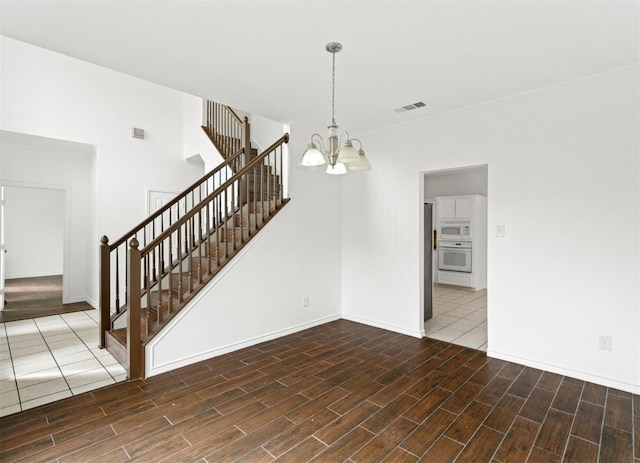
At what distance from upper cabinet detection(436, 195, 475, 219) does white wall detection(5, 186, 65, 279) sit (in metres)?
9.90

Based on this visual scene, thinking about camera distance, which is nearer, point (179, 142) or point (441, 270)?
point (179, 142)

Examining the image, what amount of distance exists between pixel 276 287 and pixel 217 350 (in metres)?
1.03

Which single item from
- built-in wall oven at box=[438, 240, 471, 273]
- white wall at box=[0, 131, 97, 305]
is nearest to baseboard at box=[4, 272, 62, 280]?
white wall at box=[0, 131, 97, 305]

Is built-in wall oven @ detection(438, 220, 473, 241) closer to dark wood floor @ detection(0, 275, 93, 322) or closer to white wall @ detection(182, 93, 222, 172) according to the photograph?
white wall @ detection(182, 93, 222, 172)

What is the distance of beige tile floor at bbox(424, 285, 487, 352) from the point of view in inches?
166

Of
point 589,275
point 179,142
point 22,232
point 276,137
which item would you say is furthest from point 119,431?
point 22,232

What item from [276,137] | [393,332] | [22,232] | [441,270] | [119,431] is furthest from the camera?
[22,232]

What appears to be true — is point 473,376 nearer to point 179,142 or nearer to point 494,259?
point 494,259

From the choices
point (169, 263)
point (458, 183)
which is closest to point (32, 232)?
point (169, 263)

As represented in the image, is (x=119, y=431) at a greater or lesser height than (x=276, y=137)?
lesser

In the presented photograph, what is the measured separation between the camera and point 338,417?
244cm

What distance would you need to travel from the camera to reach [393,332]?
445 cm

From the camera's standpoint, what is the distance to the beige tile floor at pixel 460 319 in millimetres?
4207

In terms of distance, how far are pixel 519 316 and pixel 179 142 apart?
20.8 ft
